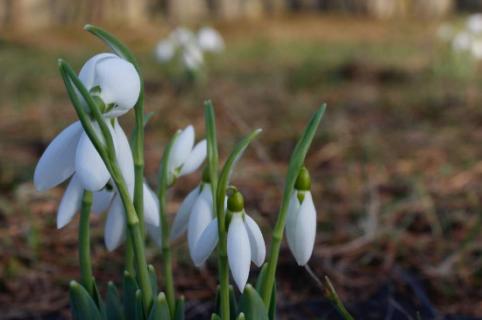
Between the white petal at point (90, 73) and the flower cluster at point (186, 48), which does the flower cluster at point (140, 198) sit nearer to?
the white petal at point (90, 73)

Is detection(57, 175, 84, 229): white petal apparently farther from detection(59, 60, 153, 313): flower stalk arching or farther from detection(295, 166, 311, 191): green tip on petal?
detection(295, 166, 311, 191): green tip on petal

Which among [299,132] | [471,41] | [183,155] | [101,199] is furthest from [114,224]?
[471,41]

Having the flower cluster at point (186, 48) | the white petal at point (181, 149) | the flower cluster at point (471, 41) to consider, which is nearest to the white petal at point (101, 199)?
the white petal at point (181, 149)

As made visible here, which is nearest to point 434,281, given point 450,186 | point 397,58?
point 450,186

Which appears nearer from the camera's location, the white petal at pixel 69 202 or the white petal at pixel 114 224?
the white petal at pixel 69 202

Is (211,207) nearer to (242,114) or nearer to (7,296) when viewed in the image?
(7,296)

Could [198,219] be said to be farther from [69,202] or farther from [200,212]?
[69,202]

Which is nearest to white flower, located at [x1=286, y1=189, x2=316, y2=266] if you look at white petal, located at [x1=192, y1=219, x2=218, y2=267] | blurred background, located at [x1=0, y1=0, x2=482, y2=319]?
white petal, located at [x1=192, y1=219, x2=218, y2=267]
